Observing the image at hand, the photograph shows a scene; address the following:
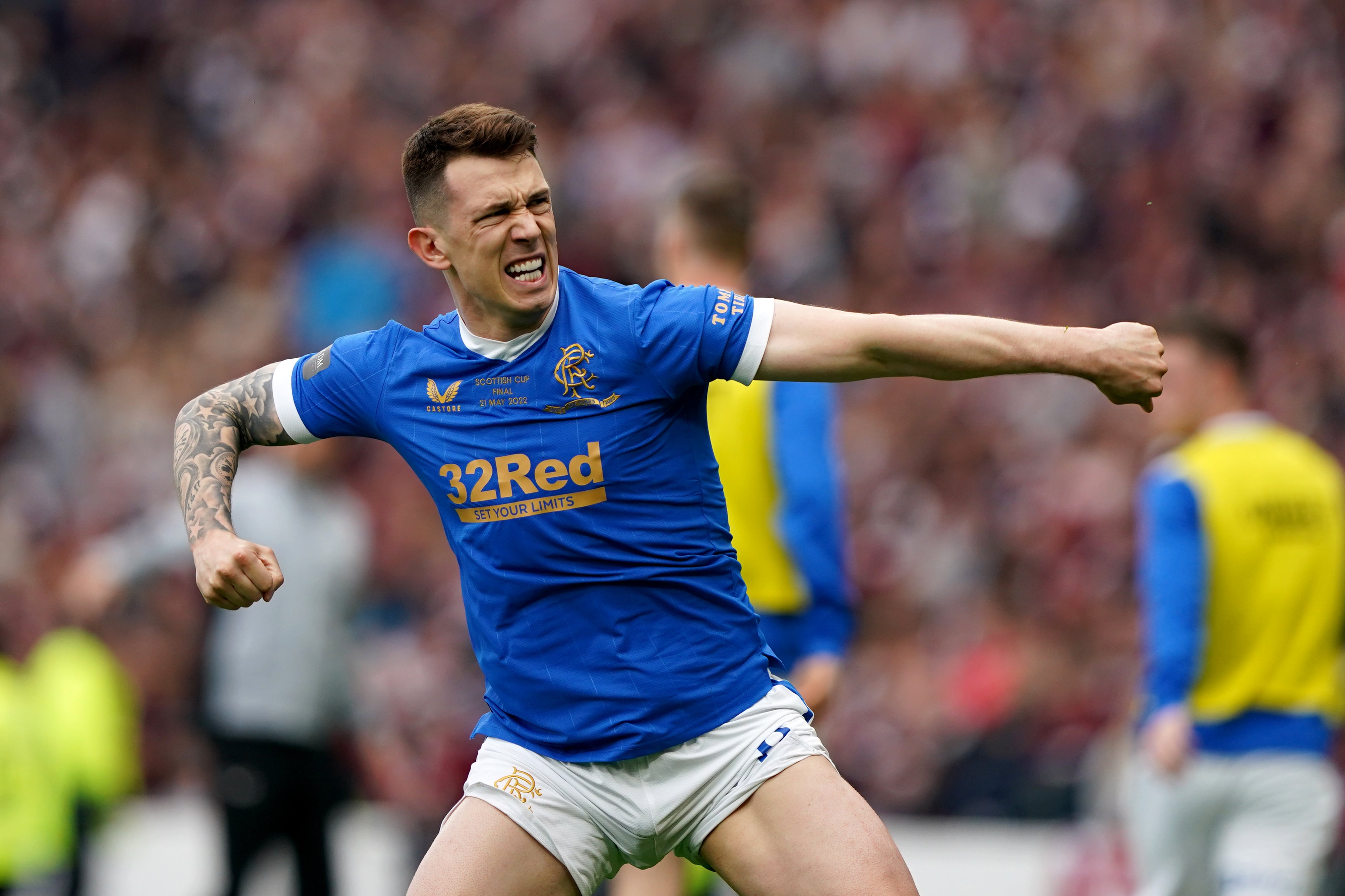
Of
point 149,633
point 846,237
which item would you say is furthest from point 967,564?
point 149,633

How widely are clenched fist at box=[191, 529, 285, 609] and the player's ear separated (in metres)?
0.89

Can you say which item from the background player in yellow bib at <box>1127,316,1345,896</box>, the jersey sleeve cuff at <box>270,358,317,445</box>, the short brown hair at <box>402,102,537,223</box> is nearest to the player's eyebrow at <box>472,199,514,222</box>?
the short brown hair at <box>402,102,537,223</box>

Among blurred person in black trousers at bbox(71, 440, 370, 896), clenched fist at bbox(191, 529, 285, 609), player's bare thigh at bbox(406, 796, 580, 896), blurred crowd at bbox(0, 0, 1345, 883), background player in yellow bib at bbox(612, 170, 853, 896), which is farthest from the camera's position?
blurred crowd at bbox(0, 0, 1345, 883)

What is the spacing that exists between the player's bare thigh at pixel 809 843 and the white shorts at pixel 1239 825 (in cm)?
281

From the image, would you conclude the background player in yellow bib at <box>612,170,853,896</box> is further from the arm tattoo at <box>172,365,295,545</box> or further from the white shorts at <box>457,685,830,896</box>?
the arm tattoo at <box>172,365,295,545</box>

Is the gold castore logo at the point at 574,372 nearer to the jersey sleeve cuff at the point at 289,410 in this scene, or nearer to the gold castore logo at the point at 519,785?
the jersey sleeve cuff at the point at 289,410

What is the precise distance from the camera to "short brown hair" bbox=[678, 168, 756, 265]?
227 inches

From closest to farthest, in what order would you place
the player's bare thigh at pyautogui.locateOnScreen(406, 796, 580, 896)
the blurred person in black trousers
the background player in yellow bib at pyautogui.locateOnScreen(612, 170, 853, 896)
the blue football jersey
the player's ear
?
the player's bare thigh at pyautogui.locateOnScreen(406, 796, 580, 896) → the blue football jersey → the player's ear → the background player in yellow bib at pyautogui.locateOnScreen(612, 170, 853, 896) → the blurred person in black trousers

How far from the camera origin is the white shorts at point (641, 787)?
3889 millimetres

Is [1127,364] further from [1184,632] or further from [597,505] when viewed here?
[1184,632]

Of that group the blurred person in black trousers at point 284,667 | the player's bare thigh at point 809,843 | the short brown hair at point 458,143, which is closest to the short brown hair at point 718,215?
the short brown hair at point 458,143

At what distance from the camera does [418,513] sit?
1283cm

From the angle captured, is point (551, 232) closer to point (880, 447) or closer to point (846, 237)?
point (880, 447)

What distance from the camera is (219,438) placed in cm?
409
